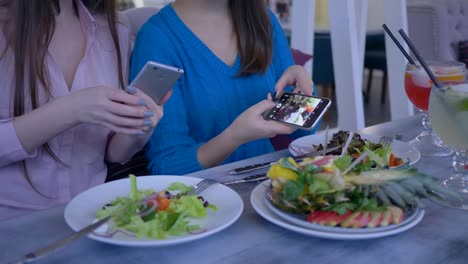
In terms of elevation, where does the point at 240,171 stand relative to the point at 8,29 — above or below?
below

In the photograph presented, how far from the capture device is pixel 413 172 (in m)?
0.73

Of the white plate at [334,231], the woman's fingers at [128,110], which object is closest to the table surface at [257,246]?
the white plate at [334,231]

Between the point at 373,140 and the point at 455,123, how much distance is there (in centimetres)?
27

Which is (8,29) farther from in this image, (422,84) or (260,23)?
(422,84)

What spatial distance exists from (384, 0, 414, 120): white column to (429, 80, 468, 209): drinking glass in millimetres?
1563

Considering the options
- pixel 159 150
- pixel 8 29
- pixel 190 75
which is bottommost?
pixel 159 150

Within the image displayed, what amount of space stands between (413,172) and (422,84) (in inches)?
20.2

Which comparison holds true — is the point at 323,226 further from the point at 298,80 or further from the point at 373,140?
the point at 298,80

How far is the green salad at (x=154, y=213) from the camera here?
2.19ft

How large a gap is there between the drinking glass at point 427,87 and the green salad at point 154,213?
1.90ft

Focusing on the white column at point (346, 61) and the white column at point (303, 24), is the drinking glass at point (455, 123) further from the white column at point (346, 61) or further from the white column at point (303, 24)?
the white column at point (303, 24)

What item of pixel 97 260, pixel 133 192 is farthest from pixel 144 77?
pixel 97 260

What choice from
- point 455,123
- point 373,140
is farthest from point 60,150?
point 455,123

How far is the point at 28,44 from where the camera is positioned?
3.66ft
